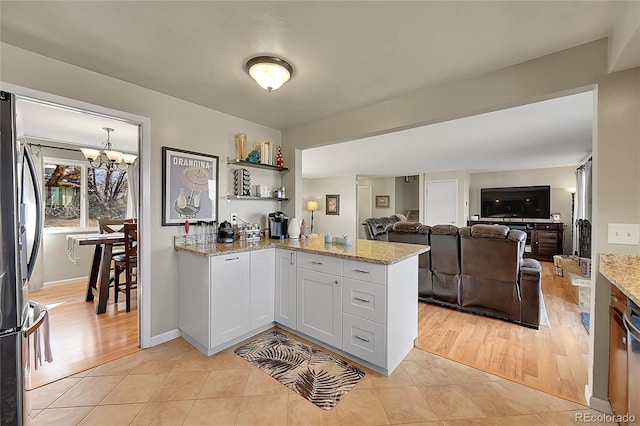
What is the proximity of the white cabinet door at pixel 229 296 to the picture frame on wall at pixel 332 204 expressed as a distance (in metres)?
6.31

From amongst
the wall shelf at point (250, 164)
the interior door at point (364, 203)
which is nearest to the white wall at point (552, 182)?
the interior door at point (364, 203)

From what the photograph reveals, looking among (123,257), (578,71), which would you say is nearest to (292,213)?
(123,257)

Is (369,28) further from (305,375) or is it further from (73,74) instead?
(305,375)

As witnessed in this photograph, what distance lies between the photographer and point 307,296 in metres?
2.44

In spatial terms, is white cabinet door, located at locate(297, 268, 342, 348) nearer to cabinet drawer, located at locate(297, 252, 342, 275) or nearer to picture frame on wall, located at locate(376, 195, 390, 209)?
cabinet drawer, located at locate(297, 252, 342, 275)

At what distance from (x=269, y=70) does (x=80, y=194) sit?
4.42 metres

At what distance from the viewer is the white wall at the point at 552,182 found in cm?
653

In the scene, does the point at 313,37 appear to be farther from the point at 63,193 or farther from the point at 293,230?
the point at 63,193

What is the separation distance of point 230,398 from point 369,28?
2.49 m

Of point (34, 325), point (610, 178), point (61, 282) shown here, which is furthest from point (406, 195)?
point (34, 325)

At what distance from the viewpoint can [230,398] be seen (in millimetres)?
1771

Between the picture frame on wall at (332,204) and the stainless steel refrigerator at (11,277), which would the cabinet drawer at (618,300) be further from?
the picture frame on wall at (332,204)

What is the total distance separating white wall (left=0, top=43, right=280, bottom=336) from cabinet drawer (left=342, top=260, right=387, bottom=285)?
1583mm

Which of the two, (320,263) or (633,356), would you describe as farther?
(320,263)
